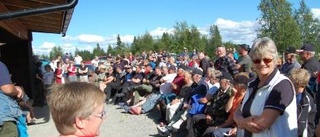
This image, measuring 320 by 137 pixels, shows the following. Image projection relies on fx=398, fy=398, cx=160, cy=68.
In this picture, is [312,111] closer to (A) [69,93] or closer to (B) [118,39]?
(A) [69,93]

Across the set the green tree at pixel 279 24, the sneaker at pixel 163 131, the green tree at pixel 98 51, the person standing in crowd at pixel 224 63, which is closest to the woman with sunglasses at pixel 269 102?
the person standing in crowd at pixel 224 63

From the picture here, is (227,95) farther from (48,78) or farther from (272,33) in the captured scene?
(272,33)

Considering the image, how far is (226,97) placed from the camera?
639 cm

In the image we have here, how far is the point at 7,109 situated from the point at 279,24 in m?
39.5

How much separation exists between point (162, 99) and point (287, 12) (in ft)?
115

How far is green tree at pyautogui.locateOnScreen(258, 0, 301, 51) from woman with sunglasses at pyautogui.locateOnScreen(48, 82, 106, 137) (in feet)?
130

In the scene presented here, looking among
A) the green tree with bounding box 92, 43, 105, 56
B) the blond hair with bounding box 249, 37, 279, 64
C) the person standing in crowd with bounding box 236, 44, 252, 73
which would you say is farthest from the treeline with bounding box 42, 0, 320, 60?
the blond hair with bounding box 249, 37, 279, 64

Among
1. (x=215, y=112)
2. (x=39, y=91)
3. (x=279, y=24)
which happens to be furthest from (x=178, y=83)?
(x=279, y=24)

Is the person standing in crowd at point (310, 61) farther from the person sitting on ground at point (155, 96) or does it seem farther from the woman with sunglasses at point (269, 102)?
the person sitting on ground at point (155, 96)

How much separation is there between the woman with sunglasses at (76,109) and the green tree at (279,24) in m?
39.6

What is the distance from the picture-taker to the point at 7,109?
166 inches

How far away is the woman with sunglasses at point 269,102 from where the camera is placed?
2.83 m

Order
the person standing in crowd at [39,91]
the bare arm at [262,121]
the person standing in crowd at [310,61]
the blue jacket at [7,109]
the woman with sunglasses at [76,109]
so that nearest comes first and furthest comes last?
the woman with sunglasses at [76,109], the bare arm at [262,121], the blue jacket at [7,109], the person standing in crowd at [310,61], the person standing in crowd at [39,91]

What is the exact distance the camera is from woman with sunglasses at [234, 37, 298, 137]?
111 inches
